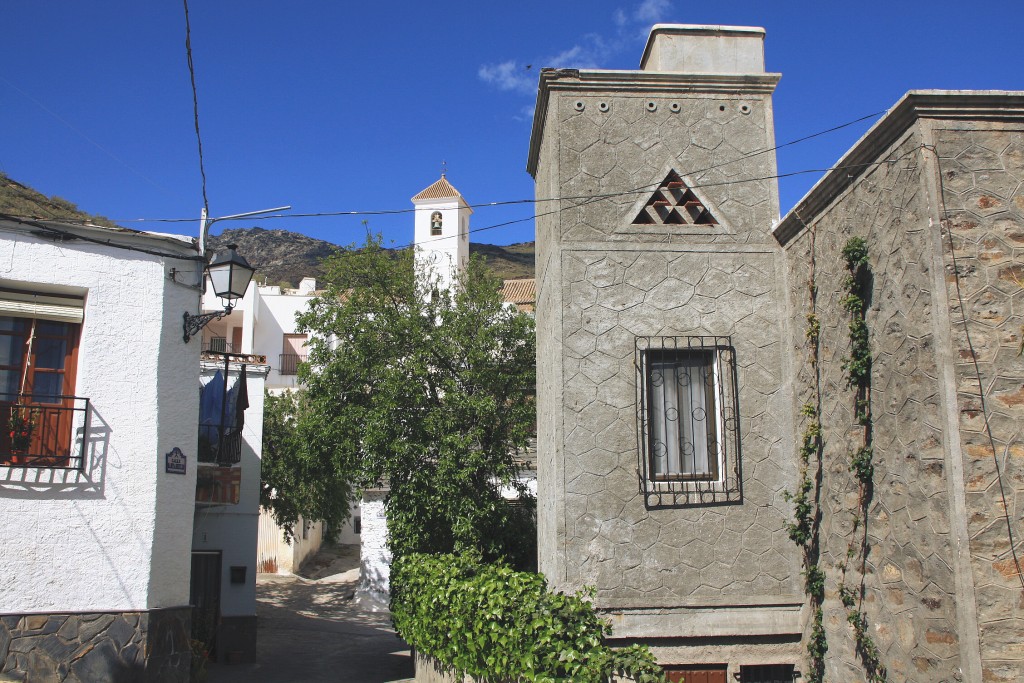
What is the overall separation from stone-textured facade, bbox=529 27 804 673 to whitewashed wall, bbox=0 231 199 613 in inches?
170

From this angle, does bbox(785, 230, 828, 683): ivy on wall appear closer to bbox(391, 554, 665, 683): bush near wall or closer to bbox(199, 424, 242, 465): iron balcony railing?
bbox(391, 554, 665, 683): bush near wall

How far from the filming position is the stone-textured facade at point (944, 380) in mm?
5109

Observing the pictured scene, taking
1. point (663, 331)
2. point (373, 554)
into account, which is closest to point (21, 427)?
point (663, 331)

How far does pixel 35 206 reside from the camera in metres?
10.8

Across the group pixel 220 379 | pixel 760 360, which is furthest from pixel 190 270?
pixel 760 360

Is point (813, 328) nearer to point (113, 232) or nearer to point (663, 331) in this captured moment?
point (663, 331)

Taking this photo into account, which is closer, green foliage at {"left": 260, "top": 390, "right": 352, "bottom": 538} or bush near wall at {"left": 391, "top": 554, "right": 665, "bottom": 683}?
bush near wall at {"left": 391, "top": 554, "right": 665, "bottom": 683}

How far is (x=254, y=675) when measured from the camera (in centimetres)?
1449

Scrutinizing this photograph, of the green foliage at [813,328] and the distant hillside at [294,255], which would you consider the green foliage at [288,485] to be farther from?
the distant hillside at [294,255]

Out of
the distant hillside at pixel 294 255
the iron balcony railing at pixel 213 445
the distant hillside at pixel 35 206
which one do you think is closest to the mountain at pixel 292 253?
the distant hillside at pixel 294 255

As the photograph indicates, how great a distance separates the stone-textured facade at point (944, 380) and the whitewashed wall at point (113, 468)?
719 cm

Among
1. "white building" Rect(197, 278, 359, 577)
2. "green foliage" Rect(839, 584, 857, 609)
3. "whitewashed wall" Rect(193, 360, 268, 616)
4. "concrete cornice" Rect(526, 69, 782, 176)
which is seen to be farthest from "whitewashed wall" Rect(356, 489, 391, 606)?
"green foliage" Rect(839, 584, 857, 609)

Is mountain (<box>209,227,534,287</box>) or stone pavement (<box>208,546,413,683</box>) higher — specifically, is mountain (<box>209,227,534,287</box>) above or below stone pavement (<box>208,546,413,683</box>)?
above

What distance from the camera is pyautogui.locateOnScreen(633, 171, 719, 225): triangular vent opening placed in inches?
320
